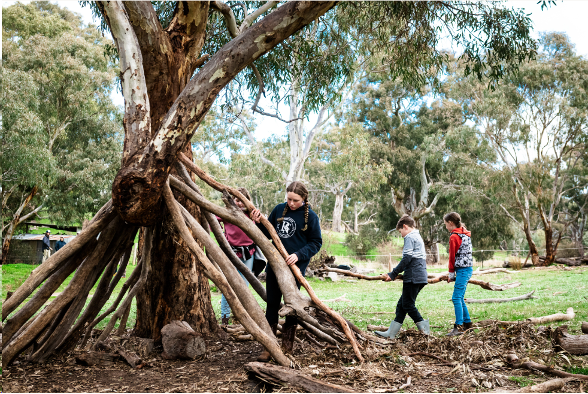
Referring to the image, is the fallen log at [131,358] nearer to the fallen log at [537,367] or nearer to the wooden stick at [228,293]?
the wooden stick at [228,293]

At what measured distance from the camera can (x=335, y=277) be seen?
55.4 feet

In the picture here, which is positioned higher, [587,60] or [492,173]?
[587,60]

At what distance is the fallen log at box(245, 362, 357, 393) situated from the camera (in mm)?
2961

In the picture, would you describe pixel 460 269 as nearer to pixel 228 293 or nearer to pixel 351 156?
pixel 228 293

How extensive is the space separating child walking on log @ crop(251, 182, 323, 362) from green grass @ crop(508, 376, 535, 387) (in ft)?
6.09

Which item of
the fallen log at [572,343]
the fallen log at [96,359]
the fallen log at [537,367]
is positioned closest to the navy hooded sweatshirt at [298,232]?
the fallen log at [96,359]

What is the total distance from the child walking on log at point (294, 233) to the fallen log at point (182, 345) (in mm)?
679

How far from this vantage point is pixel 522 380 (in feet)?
11.6

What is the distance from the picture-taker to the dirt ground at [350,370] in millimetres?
3324

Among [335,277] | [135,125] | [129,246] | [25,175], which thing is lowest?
[335,277]

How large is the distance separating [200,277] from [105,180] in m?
17.4

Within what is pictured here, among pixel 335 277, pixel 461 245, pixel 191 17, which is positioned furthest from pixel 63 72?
pixel 461 245

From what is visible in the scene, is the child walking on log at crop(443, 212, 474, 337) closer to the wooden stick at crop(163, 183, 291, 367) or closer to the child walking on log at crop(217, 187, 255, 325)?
the child walking on log at crop(217, 187, 255, 325)

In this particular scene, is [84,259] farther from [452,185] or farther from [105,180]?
[452,185]
